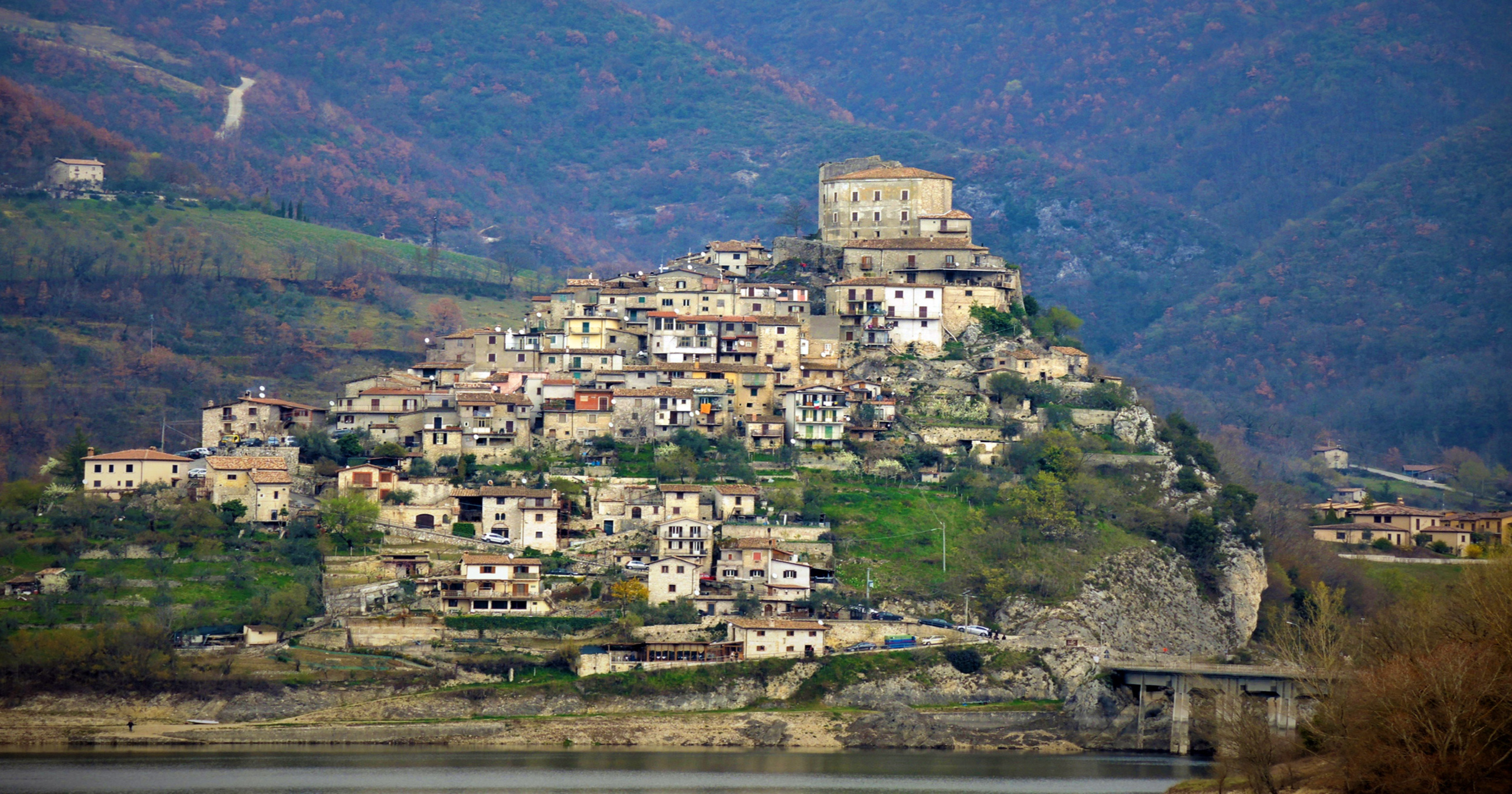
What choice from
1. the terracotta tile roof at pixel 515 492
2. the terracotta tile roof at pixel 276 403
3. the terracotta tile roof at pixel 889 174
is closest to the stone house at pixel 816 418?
the terracotta tile roof at pixel 515 492

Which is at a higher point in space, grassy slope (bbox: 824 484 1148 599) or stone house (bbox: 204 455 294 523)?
stone house (bbox: 204 455 294 523)

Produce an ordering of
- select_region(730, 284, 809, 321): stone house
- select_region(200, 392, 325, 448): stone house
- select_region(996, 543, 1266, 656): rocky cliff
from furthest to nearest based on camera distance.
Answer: select_region(730, 284, 809, 321): stone house, select_region(200, 392, 325, 448): stone house, select_region(996, 543, 1266, 656): rocky cliff

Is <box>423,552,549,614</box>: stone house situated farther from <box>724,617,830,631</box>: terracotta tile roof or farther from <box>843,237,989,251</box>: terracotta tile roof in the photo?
<box>843,237,989,251</box>: terracotta tile roof

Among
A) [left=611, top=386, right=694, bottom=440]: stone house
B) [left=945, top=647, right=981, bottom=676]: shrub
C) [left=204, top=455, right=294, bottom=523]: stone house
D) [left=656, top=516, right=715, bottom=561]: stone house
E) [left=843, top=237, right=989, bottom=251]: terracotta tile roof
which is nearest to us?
[left=945, top=647, right=981, bottom=676]: shrub

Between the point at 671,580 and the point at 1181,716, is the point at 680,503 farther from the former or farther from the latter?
the point at 1181,716

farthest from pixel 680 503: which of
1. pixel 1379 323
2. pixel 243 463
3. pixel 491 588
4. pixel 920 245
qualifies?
pixel 1379 323

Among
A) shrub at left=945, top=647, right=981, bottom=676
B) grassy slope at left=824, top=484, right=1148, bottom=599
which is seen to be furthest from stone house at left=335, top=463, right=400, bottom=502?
shrub at left=945, top=647, right=981, bottom=676
